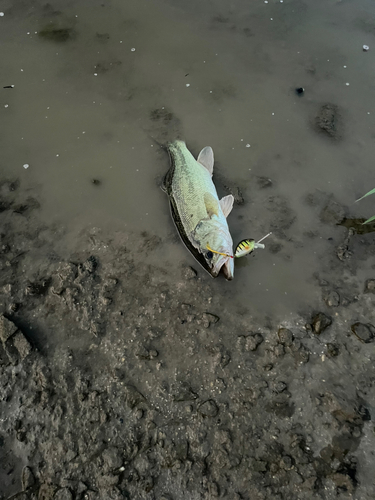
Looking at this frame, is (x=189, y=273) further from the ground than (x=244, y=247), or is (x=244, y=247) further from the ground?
(x=244, y=247)

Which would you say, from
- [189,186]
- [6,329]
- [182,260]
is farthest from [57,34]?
[6,329]

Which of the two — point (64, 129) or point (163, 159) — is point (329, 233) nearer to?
point (163, 159)

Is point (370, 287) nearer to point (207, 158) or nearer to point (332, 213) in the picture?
point (332, 213)

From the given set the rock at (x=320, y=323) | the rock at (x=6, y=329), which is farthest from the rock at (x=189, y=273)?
the rock at (x=6, y=329)

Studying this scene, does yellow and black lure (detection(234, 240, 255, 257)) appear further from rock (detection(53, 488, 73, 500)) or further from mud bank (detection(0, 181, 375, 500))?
rock (detection(53, 488, 73, 500))

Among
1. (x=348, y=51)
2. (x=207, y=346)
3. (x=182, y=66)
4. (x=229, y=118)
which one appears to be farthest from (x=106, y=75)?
(x=207, y=346)

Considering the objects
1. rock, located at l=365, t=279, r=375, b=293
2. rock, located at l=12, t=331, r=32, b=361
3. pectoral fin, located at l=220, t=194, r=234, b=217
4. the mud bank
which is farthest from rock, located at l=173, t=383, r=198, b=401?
rock, located at l=365, t=279, r=375, b=293

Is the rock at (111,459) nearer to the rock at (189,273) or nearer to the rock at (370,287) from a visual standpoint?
the rock at (189,273)
